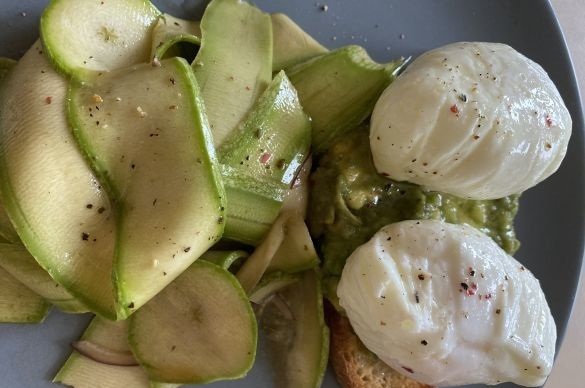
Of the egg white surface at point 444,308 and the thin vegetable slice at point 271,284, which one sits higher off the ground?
the egg white surface at point 444,308

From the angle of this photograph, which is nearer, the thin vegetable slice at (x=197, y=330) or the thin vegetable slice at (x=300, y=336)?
the thin vegetable slice at (x=197, y=330)

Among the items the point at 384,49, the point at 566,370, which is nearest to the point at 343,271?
the point at 384,49

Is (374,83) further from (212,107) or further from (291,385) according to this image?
(291,385)

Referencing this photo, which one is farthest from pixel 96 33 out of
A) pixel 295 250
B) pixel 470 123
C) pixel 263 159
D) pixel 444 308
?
pixel 444 308

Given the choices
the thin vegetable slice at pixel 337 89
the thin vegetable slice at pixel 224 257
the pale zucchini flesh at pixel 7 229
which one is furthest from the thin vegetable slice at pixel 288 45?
the pale zucchini flesh at pixel 7 229

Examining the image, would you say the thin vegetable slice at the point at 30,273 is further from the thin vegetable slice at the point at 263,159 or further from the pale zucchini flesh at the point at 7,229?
the thin vegetable slice at the point at 263,159

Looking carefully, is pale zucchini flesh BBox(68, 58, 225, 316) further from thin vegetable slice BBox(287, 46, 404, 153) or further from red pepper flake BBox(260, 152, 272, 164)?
thin vegetable slice BBox(287, 46, 404, 153)

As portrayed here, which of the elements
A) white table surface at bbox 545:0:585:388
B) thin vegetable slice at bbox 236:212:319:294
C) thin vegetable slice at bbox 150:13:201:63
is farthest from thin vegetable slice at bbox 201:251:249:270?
white table surface at bbox 545:0:585:388
